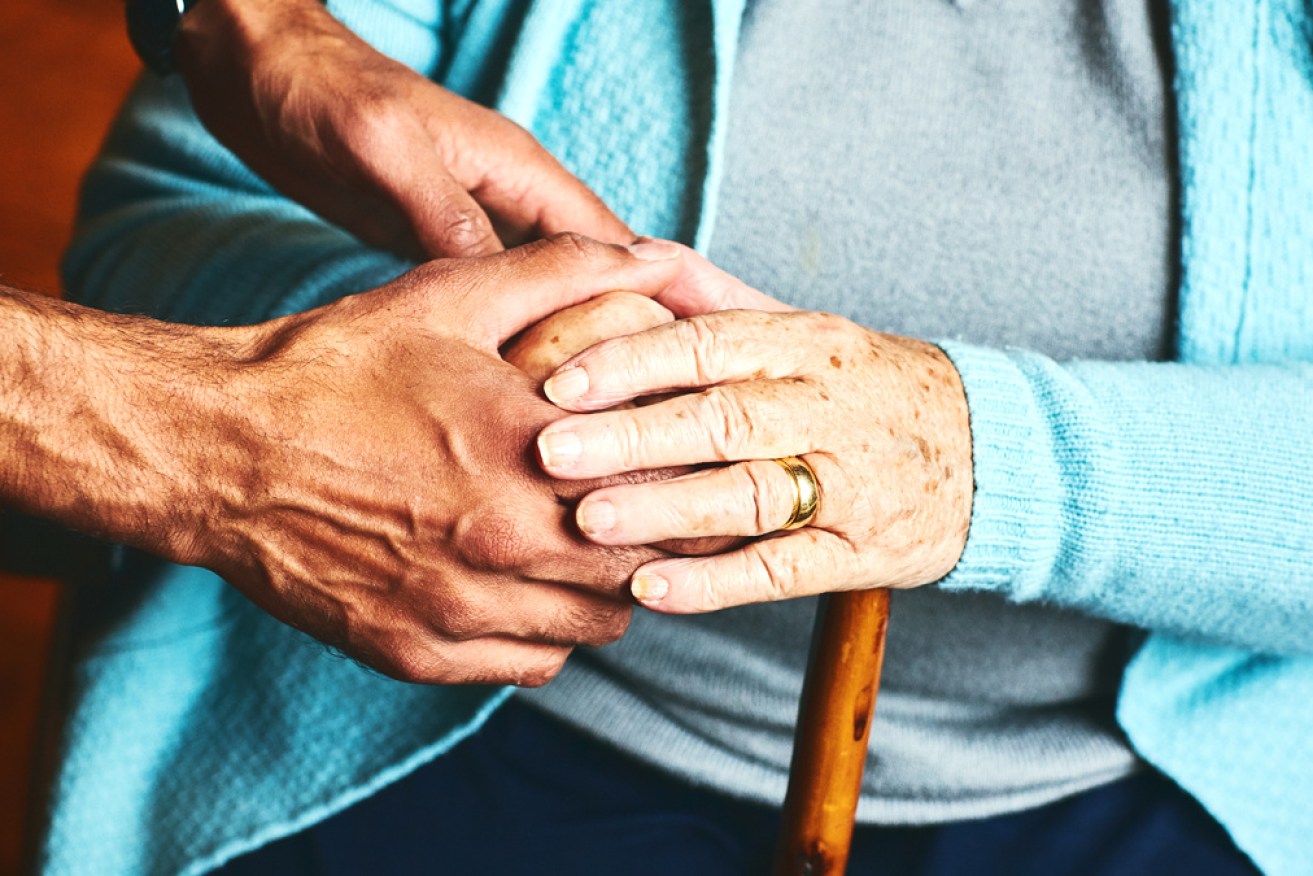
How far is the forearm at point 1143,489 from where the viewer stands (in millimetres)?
705

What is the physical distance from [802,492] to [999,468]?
0.52 feet

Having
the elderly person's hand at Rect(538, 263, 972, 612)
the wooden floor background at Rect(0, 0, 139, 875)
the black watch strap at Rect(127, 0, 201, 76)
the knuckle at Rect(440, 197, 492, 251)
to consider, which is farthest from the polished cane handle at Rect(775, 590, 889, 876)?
the wooden floor background at Rect(0, 0, 139, 875)

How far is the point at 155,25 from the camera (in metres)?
0.92

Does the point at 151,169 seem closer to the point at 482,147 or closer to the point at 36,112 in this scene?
the point at 482,147

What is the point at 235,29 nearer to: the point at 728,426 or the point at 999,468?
the point at 728,426

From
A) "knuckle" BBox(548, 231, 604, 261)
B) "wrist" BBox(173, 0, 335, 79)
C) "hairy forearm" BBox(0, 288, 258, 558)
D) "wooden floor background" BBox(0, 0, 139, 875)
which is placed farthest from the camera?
"wooden floor background" BBox(0, 0, 139, 875)

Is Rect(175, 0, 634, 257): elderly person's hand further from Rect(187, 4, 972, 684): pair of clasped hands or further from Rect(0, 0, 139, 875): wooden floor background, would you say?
Rect(0, 0, 139, 875): wooden floor background

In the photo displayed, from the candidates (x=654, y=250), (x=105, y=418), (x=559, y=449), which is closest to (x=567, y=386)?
(x=559, y=449)

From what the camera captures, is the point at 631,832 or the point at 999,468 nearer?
the point at 999,468

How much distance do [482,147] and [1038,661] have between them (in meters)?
0.65

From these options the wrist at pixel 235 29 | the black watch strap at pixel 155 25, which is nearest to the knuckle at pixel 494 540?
the wrist at pixel 235 29

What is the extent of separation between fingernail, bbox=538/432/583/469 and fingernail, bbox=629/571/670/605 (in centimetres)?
9

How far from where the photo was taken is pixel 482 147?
2.71 ft

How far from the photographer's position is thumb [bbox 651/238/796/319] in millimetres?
773
